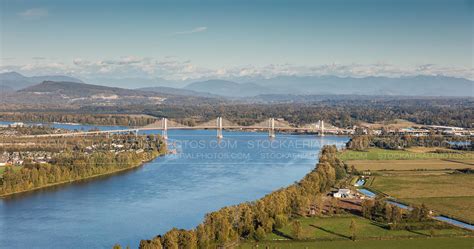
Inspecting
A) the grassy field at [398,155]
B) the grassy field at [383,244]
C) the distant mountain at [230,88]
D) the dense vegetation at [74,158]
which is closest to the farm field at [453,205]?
the grassy field at [383,244]

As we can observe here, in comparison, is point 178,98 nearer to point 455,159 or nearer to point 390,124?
point 390,124

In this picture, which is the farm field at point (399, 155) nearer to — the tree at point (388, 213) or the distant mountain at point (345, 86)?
the tree at point (388, 213)

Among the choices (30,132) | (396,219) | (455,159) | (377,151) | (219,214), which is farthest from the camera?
(30,132)

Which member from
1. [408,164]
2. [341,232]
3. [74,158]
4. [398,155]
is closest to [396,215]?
[341,232]

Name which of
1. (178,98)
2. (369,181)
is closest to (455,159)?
(369,181)

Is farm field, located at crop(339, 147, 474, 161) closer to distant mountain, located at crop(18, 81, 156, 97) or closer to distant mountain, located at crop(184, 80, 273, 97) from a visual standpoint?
distant mountain, located at crop(18, 81, 156, 97)

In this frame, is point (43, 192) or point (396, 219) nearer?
point (396, 219)

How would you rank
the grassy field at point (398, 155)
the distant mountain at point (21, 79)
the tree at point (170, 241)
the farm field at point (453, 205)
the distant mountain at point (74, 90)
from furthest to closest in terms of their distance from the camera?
the distant mountain at point (21, 79), the distant mountain at point (74, 90), the grassy field at point (398, 155), the farm field at point (453, 205), the tree at point (170, 241)
